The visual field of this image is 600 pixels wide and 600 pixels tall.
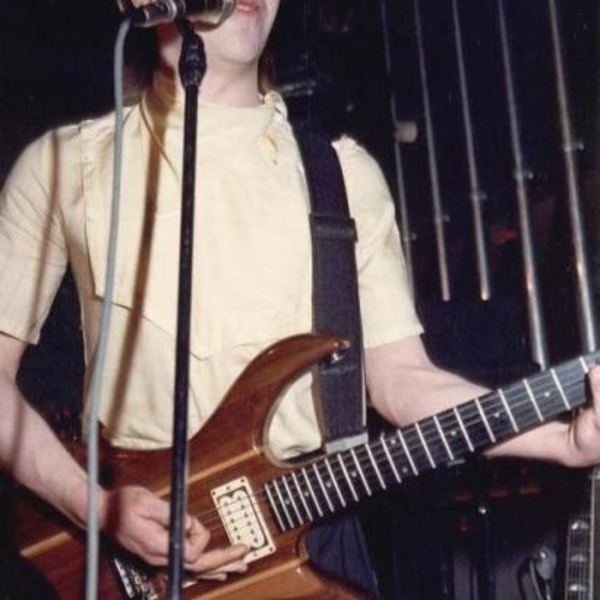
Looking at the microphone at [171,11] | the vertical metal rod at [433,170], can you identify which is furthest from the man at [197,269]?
the vertical metal rod at [433,170]

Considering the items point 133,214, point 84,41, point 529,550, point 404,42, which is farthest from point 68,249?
point 404,42

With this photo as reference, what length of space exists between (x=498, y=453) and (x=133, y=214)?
831mm

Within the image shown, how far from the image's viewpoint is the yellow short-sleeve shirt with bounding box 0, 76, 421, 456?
1682mm

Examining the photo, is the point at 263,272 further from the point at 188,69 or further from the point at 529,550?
the point at 529,550

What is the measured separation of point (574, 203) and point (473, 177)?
0.77 metres

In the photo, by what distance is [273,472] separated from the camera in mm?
1590

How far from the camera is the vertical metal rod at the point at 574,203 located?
9.21ft

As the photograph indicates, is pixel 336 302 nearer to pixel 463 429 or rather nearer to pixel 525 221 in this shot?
pixel 463 429

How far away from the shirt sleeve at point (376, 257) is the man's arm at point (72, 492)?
1.84 feet

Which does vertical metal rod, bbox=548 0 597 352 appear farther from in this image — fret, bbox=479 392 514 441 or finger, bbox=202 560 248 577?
finger, bbox=202 560 248 577

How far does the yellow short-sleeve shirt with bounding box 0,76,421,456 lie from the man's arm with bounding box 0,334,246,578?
0.12 metres

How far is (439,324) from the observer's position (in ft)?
9.53

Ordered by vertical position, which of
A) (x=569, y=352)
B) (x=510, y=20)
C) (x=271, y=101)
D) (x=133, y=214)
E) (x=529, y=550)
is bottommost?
(x=529, y=550)

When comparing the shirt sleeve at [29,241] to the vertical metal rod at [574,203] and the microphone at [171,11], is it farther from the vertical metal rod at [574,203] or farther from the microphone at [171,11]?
the vertical metal rod at [574,203]
